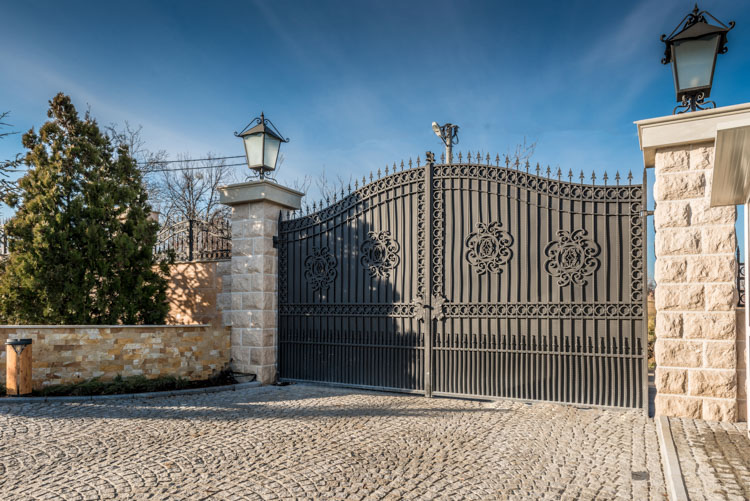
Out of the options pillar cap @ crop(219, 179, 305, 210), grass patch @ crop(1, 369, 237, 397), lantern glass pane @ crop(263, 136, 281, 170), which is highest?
lantern glass pane @ crop(263, 136, 281, 170)

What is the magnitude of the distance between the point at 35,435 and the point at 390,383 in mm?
3877

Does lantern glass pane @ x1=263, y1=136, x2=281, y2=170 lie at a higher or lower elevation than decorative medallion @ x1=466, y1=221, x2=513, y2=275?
higher

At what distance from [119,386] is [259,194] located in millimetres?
→ 3141

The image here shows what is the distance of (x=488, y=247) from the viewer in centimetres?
599

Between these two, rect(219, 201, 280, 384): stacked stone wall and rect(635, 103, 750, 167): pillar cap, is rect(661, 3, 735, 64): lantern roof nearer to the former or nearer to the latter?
rect(635, 103, 750, 167): pillar cap

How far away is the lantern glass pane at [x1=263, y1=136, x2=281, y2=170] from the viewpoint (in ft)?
24.2

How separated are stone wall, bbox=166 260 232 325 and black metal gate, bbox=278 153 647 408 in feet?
3.88

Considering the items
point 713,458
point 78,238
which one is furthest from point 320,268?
point 713,458

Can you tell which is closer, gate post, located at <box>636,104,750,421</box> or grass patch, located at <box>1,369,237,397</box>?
gate post, located at <box>636,104,750,421</box>

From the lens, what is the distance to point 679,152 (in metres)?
4.88

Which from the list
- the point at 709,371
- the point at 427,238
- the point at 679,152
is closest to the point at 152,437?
the point at 427,238

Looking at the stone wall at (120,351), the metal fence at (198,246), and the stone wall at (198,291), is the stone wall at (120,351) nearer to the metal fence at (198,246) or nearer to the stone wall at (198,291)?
the stone wall at (198,291)

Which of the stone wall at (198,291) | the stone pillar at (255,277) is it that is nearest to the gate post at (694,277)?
the stone pillar at (255,277)

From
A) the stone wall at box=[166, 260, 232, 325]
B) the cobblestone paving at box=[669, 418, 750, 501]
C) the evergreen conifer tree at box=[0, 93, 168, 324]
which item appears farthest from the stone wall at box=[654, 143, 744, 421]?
the evergreen conifer tree at box=[0, 93, 168, 324]
